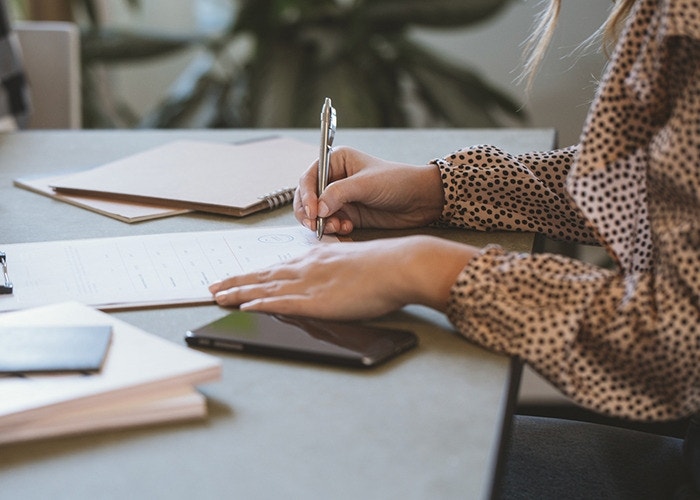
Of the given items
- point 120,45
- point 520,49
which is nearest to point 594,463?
point 520,49

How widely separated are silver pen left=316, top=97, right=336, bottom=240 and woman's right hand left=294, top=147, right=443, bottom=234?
1cm

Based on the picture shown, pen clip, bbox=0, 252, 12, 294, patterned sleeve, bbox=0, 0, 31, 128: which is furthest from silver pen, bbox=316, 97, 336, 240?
patterned sleeve, bbox=0, 0, 31, 128

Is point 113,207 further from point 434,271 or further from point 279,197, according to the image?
point 434,271

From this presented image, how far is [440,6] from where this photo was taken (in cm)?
269

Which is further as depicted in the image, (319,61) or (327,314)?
(319,61)

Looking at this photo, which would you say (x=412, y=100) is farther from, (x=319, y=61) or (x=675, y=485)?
(x=675, y=485)

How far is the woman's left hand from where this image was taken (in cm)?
78

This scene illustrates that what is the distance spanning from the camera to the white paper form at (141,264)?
831mm

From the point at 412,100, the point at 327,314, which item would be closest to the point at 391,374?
the point at 327,314

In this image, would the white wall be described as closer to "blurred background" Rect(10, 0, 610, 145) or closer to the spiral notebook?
"blurred background" Rect(10, 0, 610, 145)

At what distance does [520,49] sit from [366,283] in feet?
7.37

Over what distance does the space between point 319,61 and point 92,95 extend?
76 cm

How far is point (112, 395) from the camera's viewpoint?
0.62 meters

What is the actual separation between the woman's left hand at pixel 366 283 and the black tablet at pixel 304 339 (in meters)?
0.01
